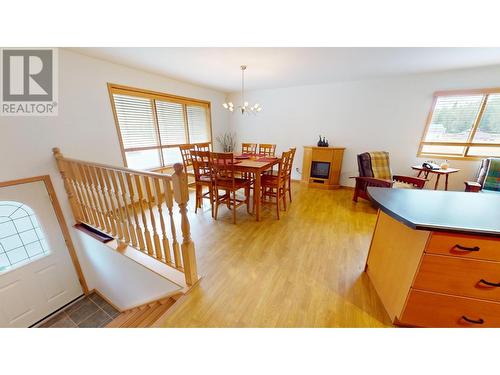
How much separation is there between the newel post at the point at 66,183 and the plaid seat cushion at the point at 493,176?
6.27 m

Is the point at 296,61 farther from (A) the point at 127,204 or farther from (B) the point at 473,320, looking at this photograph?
(B) the point at 473,320

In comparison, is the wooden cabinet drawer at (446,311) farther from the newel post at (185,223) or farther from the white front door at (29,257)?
the white front door at (29,257)

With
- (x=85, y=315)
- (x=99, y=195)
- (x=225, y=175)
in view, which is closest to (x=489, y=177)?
(x=225, y=175)

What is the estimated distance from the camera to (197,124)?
4.47 meters

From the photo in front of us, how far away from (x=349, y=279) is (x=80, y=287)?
371cm

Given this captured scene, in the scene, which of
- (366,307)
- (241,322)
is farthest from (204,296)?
(366,307)

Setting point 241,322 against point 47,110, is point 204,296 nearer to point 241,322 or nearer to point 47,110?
point 241,322

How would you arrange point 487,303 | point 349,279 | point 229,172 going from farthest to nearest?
point 229,172
point 349,279
point 487,303

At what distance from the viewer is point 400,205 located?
1.11 m

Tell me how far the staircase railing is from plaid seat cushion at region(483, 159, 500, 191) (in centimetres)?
473

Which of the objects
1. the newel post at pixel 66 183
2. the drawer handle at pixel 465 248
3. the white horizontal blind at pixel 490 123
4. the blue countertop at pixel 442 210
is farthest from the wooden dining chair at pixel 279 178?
the white horizontal blind at pixel 490 123

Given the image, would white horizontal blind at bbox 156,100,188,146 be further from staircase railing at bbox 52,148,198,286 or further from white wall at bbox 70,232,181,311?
white wall at bbox 70,232,181,311

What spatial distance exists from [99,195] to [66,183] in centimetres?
83

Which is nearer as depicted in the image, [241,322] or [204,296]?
[241,322]
